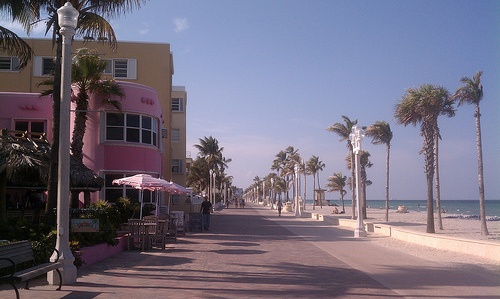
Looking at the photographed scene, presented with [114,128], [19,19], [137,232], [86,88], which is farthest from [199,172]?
[19,19]

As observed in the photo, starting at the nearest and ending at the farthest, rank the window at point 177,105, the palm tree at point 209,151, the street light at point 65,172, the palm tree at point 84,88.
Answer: the street light at point 65,172 < the palm tree at point 84,88 < the window at point 177,105 < the palm tree at point 209,151

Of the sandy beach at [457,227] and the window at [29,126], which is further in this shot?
the sandy beach at [457,227]

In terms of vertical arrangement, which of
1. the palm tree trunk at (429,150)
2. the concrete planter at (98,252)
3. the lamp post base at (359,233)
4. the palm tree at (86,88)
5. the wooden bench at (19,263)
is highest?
the palm tree at (86,88)

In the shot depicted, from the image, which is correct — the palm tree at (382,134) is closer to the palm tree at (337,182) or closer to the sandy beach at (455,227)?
the sandy beach at (455,227)

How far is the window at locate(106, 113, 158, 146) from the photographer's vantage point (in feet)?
78.4

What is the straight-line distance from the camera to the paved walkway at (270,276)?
925cm

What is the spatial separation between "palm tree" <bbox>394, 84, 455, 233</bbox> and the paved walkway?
33.0 feet

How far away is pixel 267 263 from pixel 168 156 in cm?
2368

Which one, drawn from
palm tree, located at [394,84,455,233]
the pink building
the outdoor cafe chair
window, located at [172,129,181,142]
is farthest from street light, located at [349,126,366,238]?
window, located at [172,129,181,142]

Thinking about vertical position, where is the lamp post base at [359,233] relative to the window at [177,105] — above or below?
below

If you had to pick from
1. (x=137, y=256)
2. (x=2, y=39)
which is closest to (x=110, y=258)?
(x=137, y=256)

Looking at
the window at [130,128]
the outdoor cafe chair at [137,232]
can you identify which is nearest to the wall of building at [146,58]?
the window at [130,128]

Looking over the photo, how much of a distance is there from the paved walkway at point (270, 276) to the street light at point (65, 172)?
1.09 ft

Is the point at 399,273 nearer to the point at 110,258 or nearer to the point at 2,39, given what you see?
the point at 110,258
